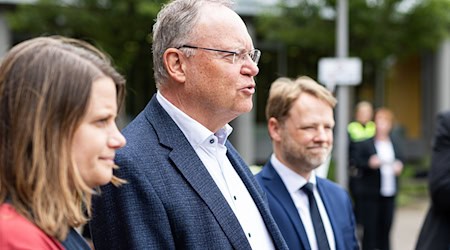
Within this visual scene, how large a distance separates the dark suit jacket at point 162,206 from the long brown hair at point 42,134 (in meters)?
0.43

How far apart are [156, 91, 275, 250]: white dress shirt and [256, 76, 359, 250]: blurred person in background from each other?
0.71 meters

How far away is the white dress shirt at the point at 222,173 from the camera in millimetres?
2266

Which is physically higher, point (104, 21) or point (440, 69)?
point (104, 21)

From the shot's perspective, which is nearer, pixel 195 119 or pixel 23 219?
pixel 23 219

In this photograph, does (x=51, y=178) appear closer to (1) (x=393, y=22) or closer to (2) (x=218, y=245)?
(2) (x=218, y=245)

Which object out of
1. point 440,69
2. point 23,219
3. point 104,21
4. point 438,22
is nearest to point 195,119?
point 23,219

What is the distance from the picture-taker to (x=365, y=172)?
9070 millimetres

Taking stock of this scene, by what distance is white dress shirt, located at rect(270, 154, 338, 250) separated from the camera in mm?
3119

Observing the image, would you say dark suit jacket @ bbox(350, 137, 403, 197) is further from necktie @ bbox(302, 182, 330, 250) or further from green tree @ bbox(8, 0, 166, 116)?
necktie @ bbox(302, 182, 330, 250)

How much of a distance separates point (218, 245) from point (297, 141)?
135 cm

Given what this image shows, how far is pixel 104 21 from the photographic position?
13852 millimetres

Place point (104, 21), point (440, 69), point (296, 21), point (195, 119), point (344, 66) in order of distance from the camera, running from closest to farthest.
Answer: point (195, 119) → point (344, 66) → point (104, 21) → point (296, 21) → point (440, 69)

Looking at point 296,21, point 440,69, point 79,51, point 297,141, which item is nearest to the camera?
point 79,51

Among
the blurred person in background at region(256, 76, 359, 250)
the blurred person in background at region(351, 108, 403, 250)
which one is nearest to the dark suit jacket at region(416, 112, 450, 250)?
the blurred person in background at region(256, 76, 359, 250)
